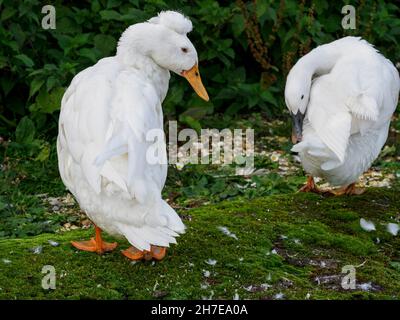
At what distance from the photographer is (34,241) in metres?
4.91

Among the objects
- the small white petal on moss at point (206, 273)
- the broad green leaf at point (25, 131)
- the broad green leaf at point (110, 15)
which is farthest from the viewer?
the broad green leaf at point (110, 15)

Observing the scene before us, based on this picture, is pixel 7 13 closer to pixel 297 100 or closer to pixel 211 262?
pixel 297 100

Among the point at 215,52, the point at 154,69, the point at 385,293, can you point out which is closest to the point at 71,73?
the point at 215,52

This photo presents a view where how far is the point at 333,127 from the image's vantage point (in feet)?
17.4

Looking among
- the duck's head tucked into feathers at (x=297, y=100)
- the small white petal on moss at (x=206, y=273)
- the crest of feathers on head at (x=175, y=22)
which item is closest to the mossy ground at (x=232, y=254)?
the small white petal on moss at (x=206, y=273)

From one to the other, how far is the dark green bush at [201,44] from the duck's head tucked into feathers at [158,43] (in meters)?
2.45

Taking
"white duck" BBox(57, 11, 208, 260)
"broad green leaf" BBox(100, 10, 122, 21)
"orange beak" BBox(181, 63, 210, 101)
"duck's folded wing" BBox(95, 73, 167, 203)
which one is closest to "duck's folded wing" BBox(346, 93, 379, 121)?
"orange beak" BBox(181, 63, 210, 101)

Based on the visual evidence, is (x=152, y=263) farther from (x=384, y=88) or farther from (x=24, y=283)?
(x=384, y=88)

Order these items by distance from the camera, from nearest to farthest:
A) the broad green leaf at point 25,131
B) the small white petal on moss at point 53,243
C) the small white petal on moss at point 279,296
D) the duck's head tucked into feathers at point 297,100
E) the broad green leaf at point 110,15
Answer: the small white petal on moss at point 279,296 < the small white petal on moss at point 53,243 < the duck's head tucked into feathers at point 297,100 < the broad green leaf at point 25,131 < the broad green leaf at point 110,15

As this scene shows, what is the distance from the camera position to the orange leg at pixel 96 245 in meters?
4.71

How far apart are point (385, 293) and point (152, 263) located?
1.18 metres

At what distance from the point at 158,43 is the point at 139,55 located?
13cm

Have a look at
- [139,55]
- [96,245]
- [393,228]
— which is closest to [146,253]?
[96,245]

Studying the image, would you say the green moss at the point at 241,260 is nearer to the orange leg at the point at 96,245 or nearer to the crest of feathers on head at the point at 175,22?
the orange leg at the point at 96,245
